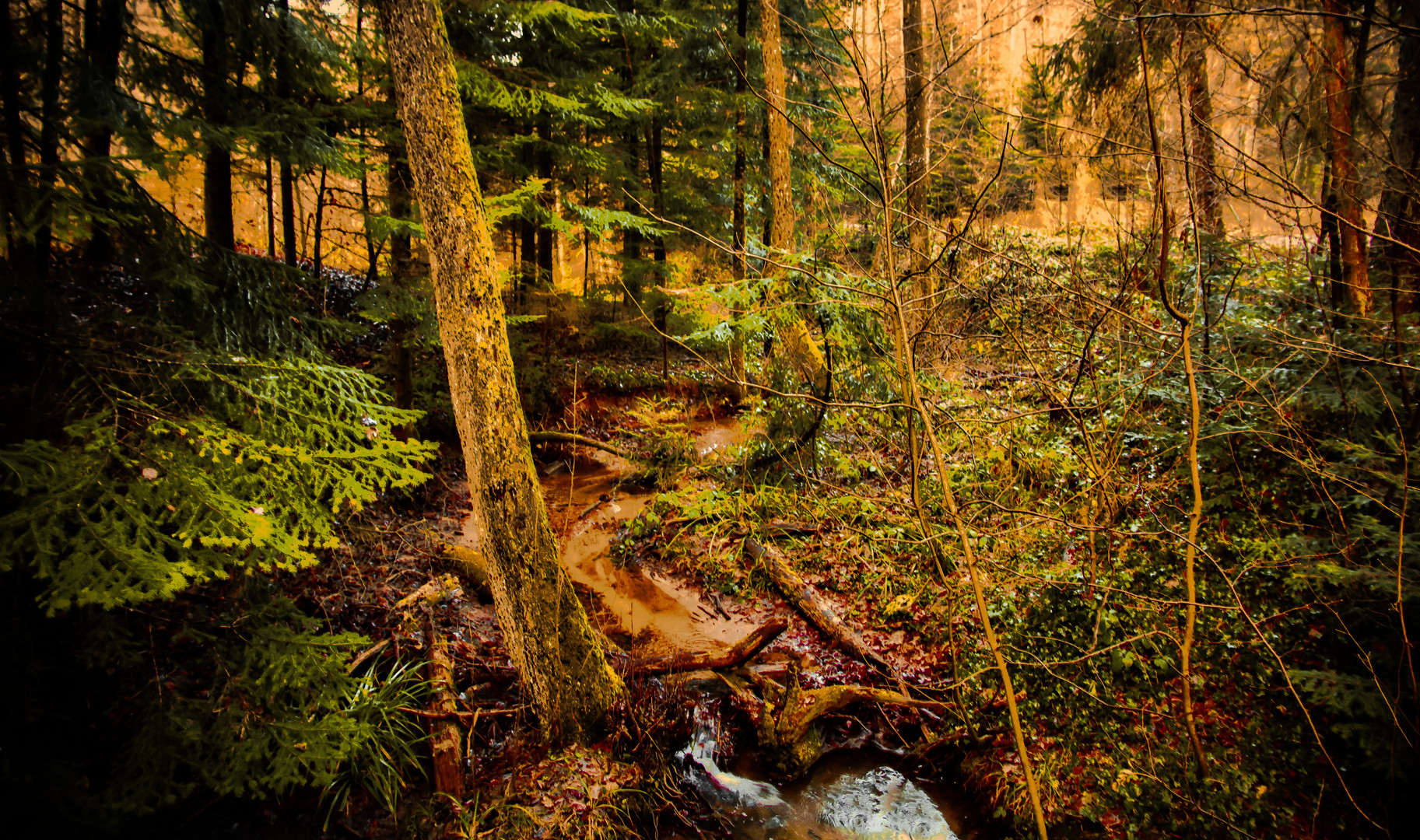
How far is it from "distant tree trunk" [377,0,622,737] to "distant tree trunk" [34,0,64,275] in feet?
5.74

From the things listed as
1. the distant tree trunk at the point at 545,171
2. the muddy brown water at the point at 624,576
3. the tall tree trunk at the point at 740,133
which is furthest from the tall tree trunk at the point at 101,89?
the tall tree trunk at the point at 740,133

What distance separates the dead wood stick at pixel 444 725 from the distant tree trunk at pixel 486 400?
594mm

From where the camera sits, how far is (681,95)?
11188mm

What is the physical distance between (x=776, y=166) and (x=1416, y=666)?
8.07 meters

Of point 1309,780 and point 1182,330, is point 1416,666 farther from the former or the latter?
point 1182,330

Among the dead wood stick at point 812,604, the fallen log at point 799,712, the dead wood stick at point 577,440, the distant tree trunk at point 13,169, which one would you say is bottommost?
the fallen log at point 799,712

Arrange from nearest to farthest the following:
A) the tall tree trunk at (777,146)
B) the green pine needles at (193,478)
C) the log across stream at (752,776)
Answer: the green pine needles at (193,478)
the log across stream at (752,776)
the tall tree trunk at (777,146)

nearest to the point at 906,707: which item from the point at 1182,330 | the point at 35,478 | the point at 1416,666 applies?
the point at 1416,666

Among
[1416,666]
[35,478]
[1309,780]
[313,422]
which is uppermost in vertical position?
[313,422]

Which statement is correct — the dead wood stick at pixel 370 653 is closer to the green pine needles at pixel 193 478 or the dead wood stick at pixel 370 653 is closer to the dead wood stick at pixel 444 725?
the dead wood stick at pixel 444 725

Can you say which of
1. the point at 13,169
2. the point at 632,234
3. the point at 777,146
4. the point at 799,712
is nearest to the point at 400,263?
the point at 13,169

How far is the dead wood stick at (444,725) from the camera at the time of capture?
13.1 feet

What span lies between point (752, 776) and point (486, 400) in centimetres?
359

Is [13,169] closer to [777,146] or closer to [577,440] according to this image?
[577,440]
